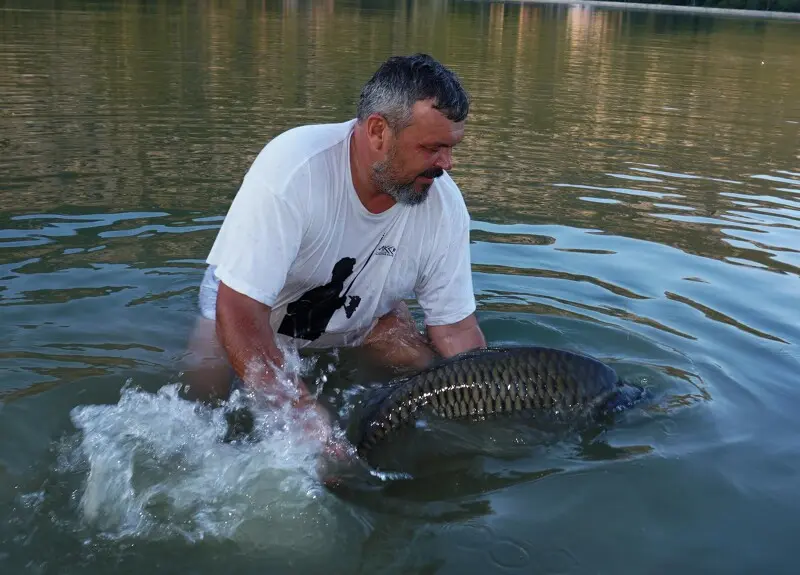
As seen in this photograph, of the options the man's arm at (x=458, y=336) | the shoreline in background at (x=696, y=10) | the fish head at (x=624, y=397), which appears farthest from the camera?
the shoreline in background at (x=696, y=10)

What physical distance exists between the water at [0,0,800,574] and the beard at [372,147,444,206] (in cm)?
104

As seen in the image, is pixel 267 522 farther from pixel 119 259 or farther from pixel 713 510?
pixel 119 259

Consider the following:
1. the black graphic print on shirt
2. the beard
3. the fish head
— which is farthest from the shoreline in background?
the beard

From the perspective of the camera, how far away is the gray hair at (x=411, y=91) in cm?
379

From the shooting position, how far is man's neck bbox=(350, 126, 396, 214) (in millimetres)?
4074

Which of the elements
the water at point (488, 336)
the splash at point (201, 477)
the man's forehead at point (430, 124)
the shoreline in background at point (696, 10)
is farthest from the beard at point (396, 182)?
the shoreline in background at point (696, 10)

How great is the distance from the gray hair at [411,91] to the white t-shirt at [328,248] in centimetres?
38

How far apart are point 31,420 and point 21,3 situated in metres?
28.3

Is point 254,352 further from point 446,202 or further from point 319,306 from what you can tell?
point 446,202

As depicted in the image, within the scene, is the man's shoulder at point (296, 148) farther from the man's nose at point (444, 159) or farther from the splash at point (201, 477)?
the splash at point (201, 477)

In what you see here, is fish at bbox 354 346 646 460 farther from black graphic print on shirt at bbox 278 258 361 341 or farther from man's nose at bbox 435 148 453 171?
man's nose at bbox 435 148 453 171

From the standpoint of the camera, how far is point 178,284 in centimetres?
606

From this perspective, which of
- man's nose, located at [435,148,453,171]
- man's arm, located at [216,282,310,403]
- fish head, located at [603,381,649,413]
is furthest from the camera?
fish head, located at [603,381,649,413]

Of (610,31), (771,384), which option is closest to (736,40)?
(610,31)
